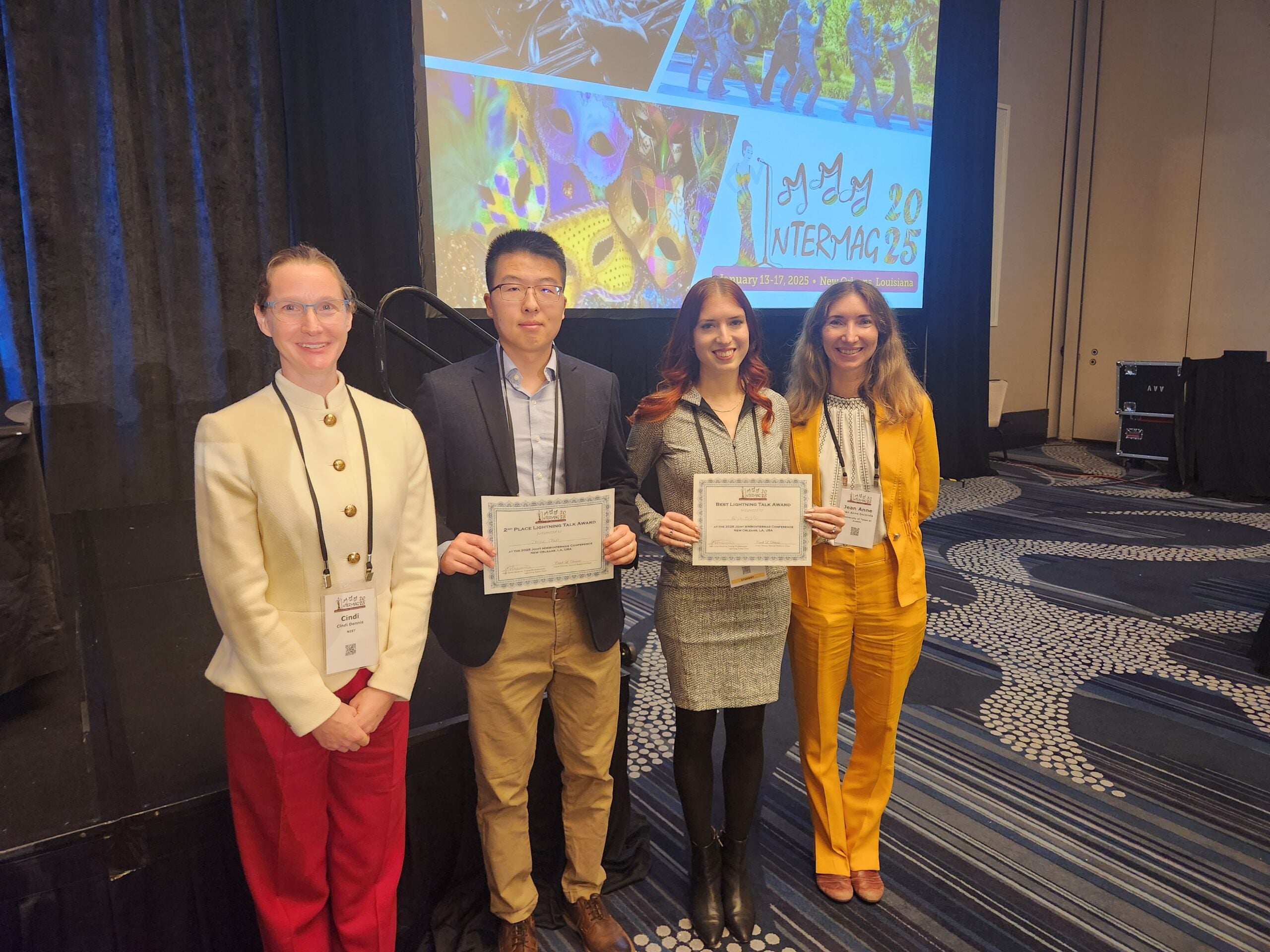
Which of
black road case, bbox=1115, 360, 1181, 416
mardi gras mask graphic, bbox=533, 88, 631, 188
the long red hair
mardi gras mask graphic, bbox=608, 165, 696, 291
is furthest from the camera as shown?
black road case, bbox=1115, 360, 1181, 416

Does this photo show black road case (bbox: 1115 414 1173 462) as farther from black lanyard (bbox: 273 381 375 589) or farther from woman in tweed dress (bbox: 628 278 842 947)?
black lanyard (bbox: 273 381 375 589)

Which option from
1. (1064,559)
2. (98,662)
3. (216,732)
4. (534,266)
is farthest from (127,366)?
(1064,559)

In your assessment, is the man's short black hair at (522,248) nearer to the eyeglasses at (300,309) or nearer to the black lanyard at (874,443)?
the eyeglasses at (300,309)

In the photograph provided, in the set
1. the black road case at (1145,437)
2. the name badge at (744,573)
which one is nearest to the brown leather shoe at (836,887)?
the name badge at (744,573)

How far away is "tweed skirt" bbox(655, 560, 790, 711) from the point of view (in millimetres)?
1603

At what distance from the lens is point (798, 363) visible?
1.77 m

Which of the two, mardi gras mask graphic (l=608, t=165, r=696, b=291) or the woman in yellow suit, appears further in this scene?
mardi gras mask graphic (l=608, t=165, r=696, b=291)

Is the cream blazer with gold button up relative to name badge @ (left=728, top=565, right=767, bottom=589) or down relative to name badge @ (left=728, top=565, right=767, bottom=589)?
up

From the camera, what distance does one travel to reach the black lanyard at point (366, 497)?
1.12 m

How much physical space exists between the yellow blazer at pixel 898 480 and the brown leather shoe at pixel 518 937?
88cm

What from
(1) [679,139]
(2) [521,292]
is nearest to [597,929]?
(2) [521,292]

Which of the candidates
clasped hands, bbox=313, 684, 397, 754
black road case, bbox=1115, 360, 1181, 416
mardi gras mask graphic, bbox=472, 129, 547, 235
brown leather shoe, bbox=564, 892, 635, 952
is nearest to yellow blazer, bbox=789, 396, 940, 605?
brown leather shoe, bbox=564, 892, 635, 952

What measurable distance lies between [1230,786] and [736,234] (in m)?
3.93

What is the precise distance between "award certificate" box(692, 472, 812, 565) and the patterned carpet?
2.85 ft
